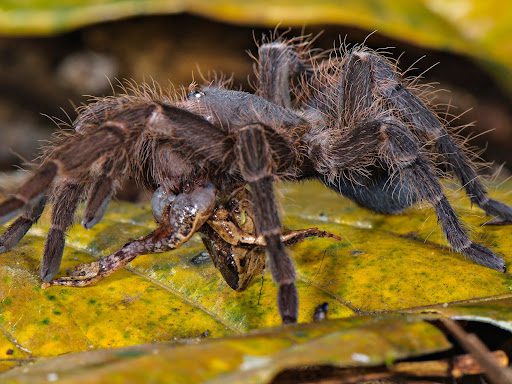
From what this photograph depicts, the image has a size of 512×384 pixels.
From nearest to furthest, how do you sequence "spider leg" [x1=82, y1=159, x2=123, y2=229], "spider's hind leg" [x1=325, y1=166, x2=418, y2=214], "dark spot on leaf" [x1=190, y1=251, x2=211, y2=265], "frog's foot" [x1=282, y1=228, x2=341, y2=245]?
"spider leg" [x1=82, y1=159, x2=123, y2=229], "frog's foot" [x1=282, y1=228, x2=341, y2=245], "dark spot on leaf" [x1=190, y1=251, x2=211, y2=265], "spider's hind leg" [x1=325, y1=166, x2=418, y2=214]

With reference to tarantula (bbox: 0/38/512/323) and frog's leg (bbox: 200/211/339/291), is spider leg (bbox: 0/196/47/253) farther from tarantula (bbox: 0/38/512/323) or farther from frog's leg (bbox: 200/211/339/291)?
frog's leg (bbox: 200/211/339/291)

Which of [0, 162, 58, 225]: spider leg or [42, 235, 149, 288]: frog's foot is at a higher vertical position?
[0, 162, 58, 225]: spider leg

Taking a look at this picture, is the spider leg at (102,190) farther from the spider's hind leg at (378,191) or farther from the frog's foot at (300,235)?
the spider's hind leg at (378,191)

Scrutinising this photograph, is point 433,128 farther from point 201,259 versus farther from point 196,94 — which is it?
point 201,259

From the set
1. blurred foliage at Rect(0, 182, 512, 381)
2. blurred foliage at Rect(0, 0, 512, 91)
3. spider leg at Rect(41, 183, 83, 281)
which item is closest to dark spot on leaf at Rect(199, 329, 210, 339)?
blurred foliage at Rect(0, 182, 512, 381)

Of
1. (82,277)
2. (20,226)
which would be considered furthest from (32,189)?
(20,226)

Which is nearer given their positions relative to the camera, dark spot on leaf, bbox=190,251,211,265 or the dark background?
dark spot on leaf, bbox=190,251,211,265

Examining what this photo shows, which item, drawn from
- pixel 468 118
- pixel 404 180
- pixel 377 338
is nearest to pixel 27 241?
pixel 404 180

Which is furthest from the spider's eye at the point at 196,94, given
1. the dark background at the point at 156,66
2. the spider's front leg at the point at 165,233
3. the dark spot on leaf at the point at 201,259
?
the dark background at the point at 156,66

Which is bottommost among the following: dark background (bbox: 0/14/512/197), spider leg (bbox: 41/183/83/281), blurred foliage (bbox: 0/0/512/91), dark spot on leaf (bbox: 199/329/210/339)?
dark background (bbox: 0/14/512/197)
